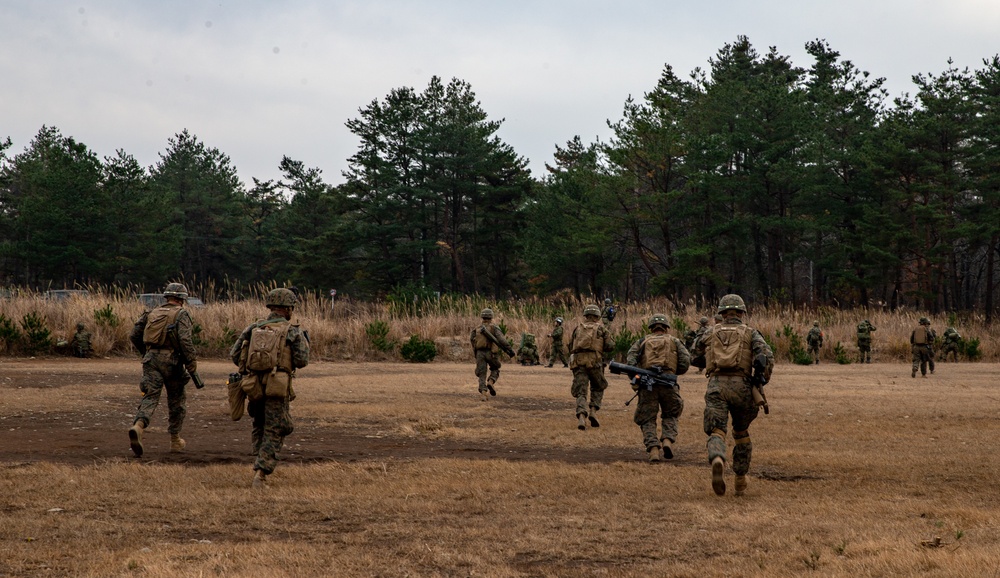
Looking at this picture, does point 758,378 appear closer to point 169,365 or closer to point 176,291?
point 169,365

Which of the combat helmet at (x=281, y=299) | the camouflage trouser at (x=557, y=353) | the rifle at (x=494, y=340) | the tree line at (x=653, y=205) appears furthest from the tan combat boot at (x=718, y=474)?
the tree line at (x=653, y=205)

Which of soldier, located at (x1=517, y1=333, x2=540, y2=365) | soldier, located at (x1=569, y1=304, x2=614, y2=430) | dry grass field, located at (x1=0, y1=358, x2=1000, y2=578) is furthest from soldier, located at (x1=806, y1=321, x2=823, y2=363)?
soldier, located at (x1=569, y1=304, x2=614, y2=430)

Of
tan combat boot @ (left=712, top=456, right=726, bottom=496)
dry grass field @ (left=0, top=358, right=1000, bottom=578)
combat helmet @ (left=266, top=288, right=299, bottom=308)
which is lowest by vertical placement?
dry grass field @ (left=0, top=358, right=1000, bottom=578)

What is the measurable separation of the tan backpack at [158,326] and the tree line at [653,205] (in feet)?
115

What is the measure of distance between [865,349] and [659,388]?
2355cm

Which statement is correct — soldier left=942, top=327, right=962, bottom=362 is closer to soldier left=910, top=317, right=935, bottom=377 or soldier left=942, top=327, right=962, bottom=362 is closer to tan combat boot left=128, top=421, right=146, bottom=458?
soldier left=910, top=317, right=935, bottom=377

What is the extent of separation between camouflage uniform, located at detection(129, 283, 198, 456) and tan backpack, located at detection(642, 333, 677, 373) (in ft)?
17.0

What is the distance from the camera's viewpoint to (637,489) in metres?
9.38

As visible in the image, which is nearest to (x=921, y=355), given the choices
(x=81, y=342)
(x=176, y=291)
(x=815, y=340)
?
(x=815, y=340)

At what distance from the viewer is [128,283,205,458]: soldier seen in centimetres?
1128

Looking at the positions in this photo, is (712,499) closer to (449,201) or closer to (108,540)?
(108,540)

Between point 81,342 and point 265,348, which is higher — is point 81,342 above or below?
below

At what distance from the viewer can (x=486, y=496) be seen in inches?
352

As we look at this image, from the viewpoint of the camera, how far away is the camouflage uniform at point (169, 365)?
37.0 ft
